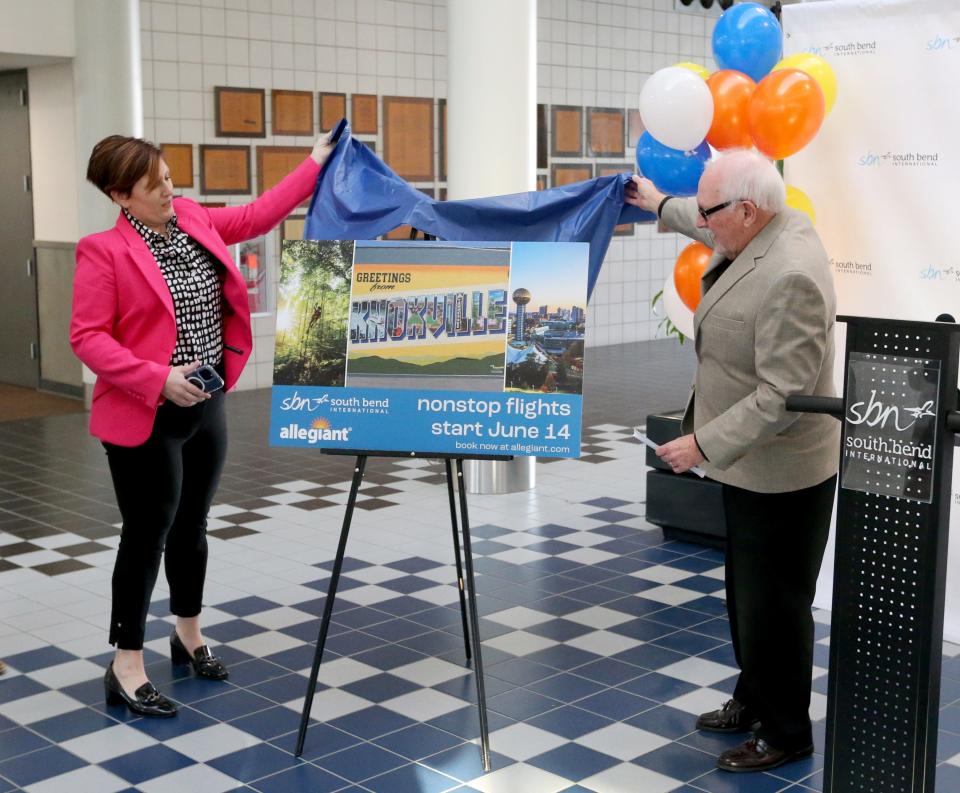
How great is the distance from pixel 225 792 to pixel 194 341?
1.26 meters

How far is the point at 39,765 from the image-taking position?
3301 mm

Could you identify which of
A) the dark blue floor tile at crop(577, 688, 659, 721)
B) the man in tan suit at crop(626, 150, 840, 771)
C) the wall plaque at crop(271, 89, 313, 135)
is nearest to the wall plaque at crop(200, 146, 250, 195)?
the wall plaque at crop(271, 89, 313, 135)

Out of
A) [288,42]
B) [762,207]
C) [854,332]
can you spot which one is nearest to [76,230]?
[288,42]

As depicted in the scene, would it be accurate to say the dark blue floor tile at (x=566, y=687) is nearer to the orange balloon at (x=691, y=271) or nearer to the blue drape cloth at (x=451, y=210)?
the blue drape cloth at (x=451, y=210)

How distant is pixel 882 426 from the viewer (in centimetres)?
229

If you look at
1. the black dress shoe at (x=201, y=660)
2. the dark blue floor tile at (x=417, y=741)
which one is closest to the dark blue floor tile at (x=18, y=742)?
the black dress shoe at (x=201, y=660)

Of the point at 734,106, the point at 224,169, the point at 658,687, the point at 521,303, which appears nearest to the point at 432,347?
the point at 521,303

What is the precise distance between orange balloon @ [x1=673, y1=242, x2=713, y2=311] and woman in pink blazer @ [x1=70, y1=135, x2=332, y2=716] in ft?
5.97

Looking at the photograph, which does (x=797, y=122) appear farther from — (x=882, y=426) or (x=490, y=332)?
(x=882, y=426)

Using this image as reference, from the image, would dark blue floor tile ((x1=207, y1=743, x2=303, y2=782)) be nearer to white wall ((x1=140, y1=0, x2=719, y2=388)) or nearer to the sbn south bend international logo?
the sbn south bend international logo

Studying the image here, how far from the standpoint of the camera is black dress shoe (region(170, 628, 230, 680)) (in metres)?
3.89

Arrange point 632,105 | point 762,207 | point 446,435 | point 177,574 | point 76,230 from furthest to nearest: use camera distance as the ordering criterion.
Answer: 1. point 632,105
2. point 76,230
3. point 177,574
4. point 446,435
5. point 762,207

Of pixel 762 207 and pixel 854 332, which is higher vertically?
pixel 762 207

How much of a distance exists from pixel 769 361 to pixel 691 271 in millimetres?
1807
